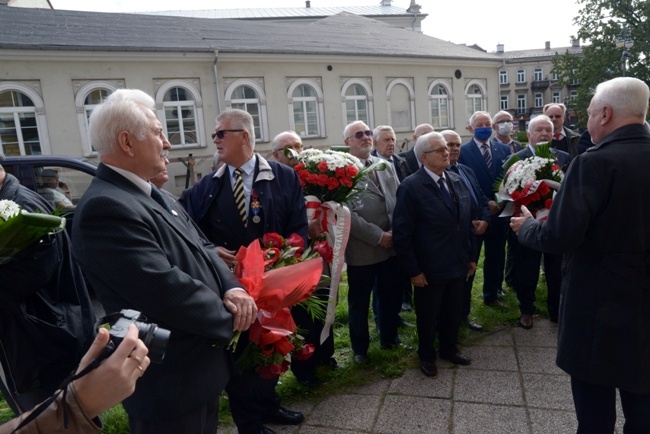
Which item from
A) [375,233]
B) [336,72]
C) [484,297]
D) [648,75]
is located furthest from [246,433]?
[648,75]

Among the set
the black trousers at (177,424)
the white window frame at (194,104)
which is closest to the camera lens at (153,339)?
the black trousers at (177,424)

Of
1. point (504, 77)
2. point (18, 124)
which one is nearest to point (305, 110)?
point (18, 124)

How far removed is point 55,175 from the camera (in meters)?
6.68

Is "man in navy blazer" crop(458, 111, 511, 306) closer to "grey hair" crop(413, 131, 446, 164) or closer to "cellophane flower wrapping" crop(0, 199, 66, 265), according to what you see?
"grey hair" crop(413, 131, 446, 164)

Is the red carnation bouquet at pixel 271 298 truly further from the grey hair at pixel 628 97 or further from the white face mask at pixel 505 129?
the white face mask at pixel 505 129

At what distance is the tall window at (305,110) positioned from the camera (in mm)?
24359

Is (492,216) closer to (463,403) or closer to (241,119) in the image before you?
(463,403)

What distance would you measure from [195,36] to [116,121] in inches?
903

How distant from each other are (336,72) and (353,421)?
23.5m

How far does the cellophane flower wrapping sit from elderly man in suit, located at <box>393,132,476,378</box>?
2.54 m

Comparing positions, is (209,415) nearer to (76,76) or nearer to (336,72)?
(76,76)

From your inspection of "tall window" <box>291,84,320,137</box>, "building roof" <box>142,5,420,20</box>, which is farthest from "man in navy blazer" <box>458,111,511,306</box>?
"building roof" <box>142,5,420,20</box>

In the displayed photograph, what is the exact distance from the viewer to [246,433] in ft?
9.74

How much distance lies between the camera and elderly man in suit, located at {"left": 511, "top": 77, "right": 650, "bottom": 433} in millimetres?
2281
